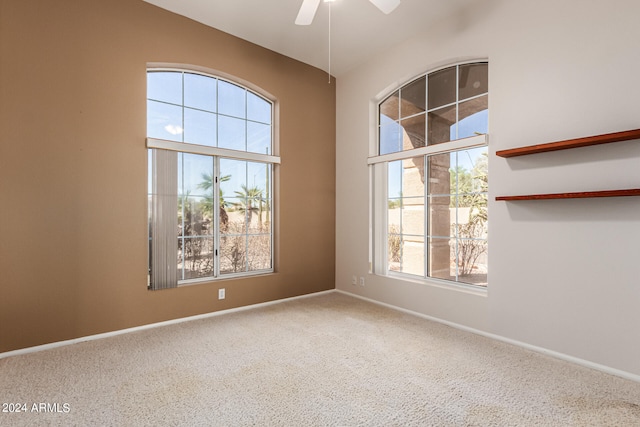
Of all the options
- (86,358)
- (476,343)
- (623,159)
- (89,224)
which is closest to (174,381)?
(86,358)

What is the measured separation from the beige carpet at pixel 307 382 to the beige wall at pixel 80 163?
353 millimetres

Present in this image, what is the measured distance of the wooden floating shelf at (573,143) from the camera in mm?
2176

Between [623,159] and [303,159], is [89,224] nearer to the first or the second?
[303,159]

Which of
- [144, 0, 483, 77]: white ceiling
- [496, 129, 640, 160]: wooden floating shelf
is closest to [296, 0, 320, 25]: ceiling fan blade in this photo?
[144, 0, 483, 77]: white ceiling

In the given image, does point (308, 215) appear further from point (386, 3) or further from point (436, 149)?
point (386, 3)

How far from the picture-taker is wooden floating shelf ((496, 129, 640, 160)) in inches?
85.7

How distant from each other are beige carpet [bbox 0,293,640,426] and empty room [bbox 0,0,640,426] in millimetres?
19

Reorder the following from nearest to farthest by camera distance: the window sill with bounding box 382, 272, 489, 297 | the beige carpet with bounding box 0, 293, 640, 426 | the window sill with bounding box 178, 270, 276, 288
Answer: the beige carpet with bounding box 0, 293, 640, 426, the window sill with bounding box 382, 272, 489, 297, the window sill with bounding box 178, 270, 276, 288

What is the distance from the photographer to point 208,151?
11.9 ft

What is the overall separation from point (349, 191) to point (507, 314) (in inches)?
94.9

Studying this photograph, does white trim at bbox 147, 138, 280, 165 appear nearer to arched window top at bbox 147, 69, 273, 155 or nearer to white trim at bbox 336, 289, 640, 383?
arched window top at bbox 147, 69, 273, 155

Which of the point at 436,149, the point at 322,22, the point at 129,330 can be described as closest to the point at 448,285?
the point at 436,149

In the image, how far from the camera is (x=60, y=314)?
2.80m

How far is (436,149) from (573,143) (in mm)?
1286
